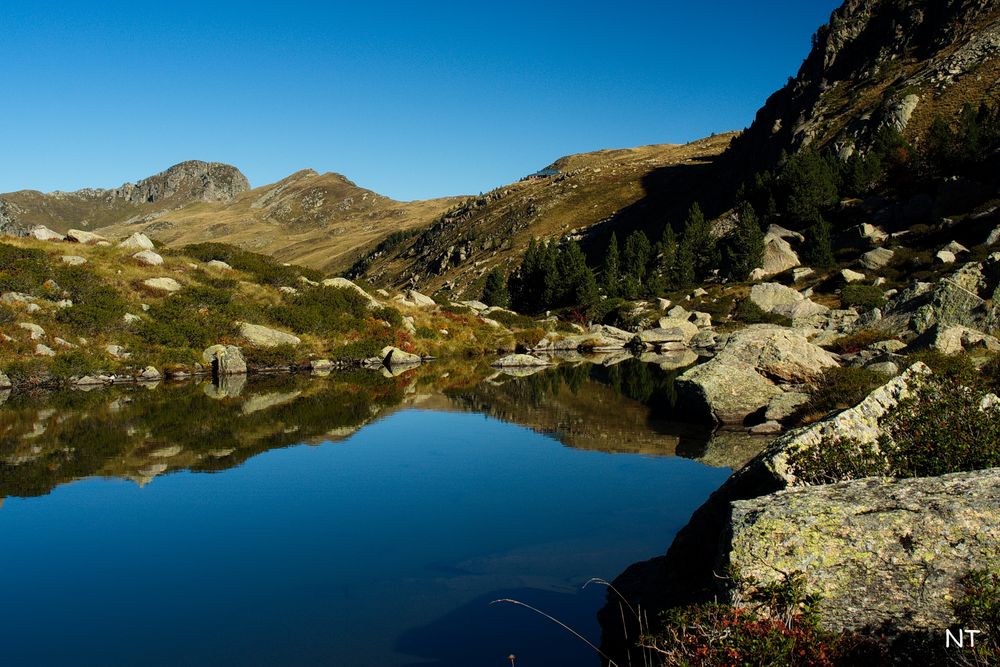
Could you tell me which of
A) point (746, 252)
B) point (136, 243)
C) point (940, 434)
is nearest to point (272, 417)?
point (940, 434)

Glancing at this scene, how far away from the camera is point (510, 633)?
368 inches

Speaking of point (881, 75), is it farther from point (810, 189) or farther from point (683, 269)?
point (683, 269)

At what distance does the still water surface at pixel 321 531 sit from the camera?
9.21 metres

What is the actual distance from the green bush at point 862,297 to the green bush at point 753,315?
4912 millimetres

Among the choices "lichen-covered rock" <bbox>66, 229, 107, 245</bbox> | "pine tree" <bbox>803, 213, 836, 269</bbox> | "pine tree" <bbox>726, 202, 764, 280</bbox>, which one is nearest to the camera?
"lichen-covered rock" <bbox>66, 229, 107, 245</bbox>

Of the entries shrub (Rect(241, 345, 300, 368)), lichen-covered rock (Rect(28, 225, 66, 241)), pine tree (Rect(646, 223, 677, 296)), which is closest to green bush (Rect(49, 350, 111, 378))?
shrub (Rect(241, 345, 300, 368))

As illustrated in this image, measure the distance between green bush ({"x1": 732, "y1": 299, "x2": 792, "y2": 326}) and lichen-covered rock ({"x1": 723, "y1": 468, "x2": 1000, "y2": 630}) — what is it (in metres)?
53.4

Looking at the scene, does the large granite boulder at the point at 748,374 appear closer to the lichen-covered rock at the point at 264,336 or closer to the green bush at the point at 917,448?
the green bush at the point at 917,448

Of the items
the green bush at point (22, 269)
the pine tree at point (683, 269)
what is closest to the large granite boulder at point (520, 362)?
the green bush at point (22, 269)

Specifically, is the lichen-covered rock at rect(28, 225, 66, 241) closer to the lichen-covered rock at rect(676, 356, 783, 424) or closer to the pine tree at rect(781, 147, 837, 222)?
the lichen-covered rock at rect(676, 356, 783, 424)

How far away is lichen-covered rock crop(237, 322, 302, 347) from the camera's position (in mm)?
44969

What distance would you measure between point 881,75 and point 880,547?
130835mm

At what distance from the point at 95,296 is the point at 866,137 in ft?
321

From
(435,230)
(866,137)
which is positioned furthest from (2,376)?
(435,230)
